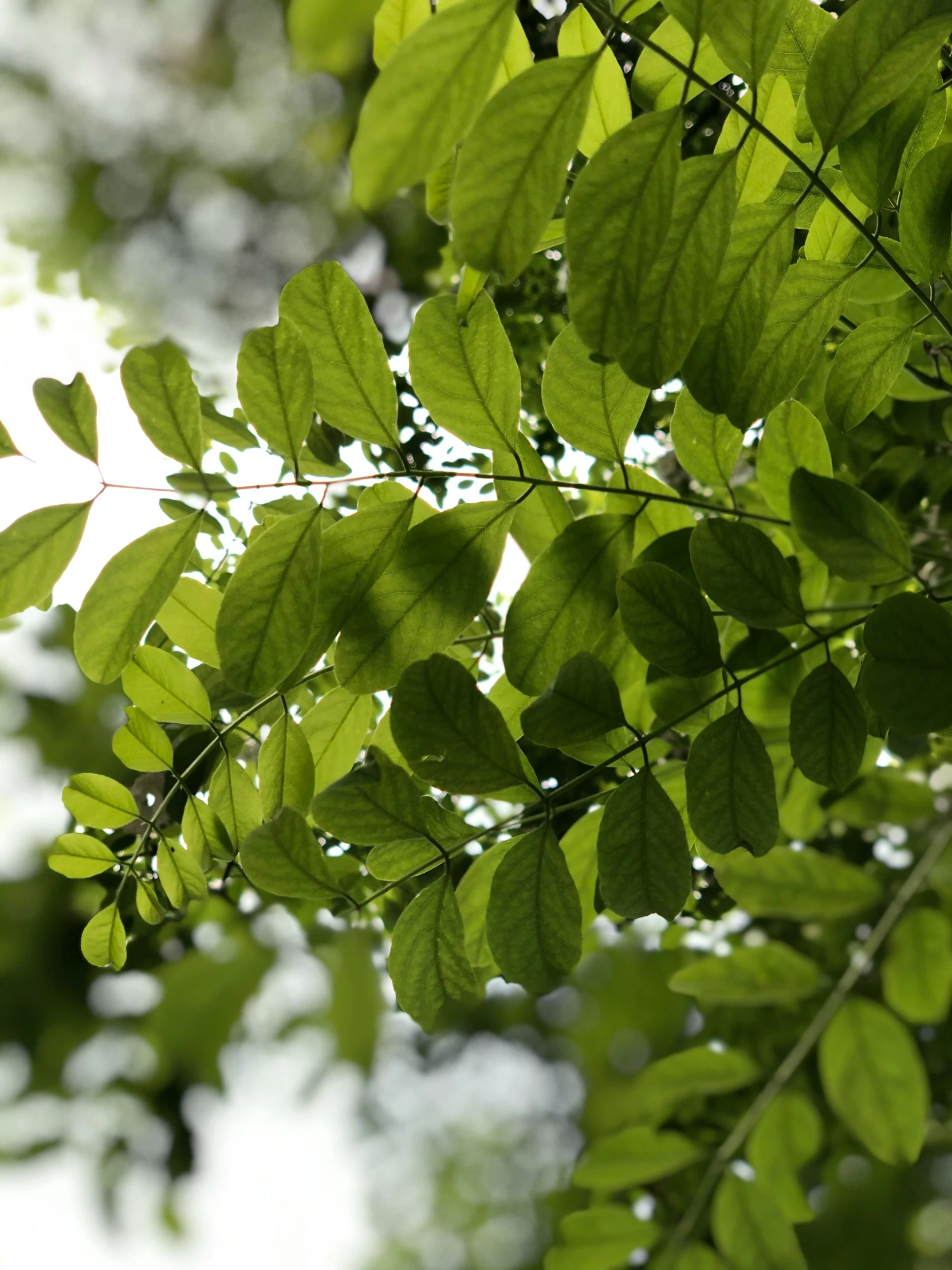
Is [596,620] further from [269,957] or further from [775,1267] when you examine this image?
[269,957]

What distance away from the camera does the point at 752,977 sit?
0.29m

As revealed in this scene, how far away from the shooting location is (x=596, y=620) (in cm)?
29

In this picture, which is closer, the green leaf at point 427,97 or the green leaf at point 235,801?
the green leaf at point 427,97

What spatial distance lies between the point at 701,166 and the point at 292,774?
0.21 metres

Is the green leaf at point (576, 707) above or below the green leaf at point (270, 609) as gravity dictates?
below

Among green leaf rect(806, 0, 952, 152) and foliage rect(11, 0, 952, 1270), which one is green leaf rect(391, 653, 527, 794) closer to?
foliage rect(11, 0, 952, 1270)

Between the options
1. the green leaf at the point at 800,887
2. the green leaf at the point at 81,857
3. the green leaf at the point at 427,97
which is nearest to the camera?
the green leaf at the point at 427,97

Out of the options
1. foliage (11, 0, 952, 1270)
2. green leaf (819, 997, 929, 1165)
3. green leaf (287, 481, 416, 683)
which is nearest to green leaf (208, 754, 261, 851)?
foliage (11, 0, 952, 1270)

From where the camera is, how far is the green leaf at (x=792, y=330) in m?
0.26

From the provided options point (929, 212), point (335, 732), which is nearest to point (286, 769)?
point (335, 732)

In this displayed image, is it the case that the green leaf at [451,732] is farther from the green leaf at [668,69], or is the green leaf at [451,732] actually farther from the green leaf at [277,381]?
the green leaf at [668,69]

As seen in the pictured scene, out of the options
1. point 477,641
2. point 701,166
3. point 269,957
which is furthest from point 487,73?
point 269,957

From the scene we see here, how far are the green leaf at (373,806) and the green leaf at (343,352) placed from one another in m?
0.10

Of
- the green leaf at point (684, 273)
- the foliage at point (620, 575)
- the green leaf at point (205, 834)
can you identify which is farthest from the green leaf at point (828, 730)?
the green leaf at point (205, 834)
